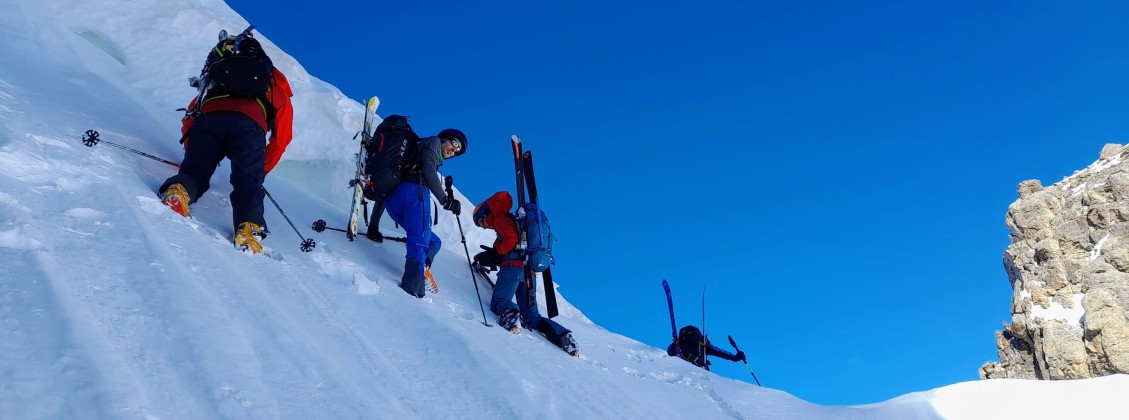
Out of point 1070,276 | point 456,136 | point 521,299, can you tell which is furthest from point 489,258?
point 1070,276

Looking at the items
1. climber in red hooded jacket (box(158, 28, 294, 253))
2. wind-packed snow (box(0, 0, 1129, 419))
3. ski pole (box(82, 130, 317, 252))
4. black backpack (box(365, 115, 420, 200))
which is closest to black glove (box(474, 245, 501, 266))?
wind-packed snow (box(0, 0, 1129, 419))

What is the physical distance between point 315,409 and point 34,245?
1485 millimetres

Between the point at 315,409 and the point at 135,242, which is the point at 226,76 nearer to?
→ the point at 135,242

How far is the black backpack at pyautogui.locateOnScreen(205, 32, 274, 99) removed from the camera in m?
5.41

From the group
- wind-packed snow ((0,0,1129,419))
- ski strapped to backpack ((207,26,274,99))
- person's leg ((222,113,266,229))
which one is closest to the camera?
wind-packed snow ((0,0,1129,419))

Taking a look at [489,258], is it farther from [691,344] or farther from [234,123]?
[691,344]

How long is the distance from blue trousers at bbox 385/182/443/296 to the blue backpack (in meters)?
1.58

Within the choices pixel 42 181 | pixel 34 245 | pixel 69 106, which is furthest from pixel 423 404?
pixel 69 106

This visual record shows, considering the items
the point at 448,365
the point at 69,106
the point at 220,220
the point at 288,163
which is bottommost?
the point at 448,365

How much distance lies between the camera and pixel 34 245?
303 cm

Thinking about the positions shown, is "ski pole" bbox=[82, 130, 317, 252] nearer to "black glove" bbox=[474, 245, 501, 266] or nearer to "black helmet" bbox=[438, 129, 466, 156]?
"black helmet" bbox=[438, 129, 466, 156]

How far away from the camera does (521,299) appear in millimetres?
8102

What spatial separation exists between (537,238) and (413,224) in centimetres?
189

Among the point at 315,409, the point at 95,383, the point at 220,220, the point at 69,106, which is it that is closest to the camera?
the point at 95,383
